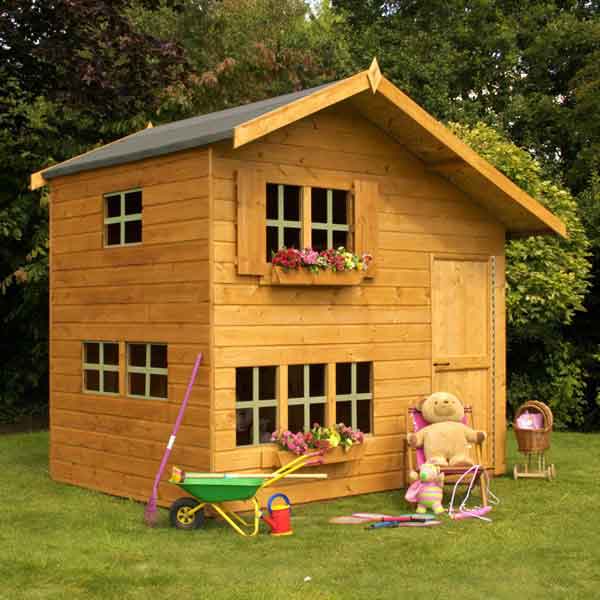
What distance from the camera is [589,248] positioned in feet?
57.9

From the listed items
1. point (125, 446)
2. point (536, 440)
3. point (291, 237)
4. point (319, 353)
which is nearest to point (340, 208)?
point (291, 237)

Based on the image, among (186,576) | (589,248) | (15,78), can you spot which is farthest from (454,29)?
(186,576)

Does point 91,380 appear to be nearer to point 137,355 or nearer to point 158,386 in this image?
point 137,355

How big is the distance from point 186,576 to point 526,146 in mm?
19760

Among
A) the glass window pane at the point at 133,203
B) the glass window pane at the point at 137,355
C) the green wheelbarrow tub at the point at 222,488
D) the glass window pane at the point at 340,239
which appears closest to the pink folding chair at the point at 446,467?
the glass window pane at the point at 340,239

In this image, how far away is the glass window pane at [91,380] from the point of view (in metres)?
10.9

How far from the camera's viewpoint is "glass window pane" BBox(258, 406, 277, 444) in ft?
31.3

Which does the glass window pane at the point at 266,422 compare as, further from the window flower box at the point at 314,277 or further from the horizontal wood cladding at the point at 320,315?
the window flower box at the point at 314,277

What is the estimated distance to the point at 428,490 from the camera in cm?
922

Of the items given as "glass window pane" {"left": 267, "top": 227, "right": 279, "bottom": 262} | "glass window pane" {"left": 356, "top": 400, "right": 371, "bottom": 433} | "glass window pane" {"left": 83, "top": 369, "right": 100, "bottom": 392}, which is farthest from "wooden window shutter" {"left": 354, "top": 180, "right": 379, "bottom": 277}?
"glass window pane" {"left": 83, "top": 369, "right": 100, "bottom": 392}

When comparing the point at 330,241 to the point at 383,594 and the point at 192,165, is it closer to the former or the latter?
the point at 192,165

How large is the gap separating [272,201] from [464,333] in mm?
2937

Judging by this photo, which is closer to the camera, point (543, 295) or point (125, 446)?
point (125, 446)

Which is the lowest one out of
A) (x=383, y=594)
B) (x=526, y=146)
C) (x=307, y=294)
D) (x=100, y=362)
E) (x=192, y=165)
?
(x=383, y=594)
